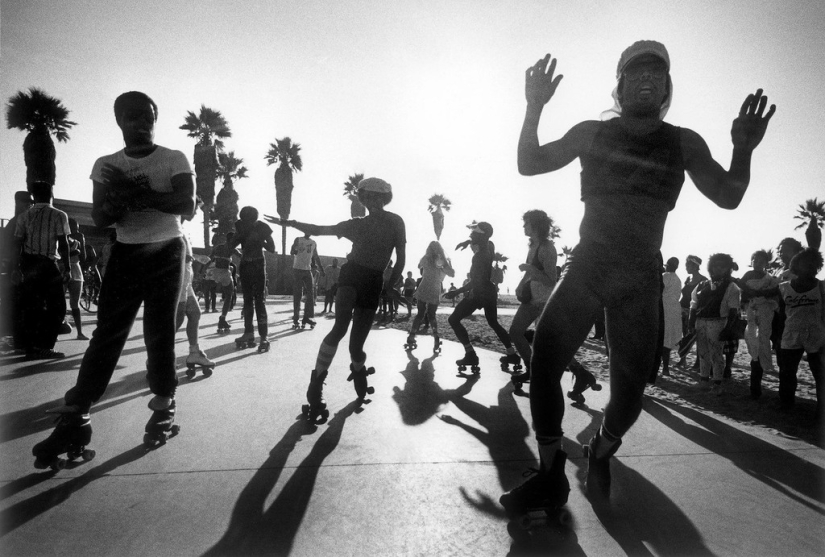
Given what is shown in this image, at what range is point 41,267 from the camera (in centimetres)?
518

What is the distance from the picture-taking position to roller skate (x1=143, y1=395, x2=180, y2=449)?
2.48 m

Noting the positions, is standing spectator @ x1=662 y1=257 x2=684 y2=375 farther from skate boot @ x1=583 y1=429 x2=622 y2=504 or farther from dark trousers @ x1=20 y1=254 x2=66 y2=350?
dark trousers @ x1=20 y1=254 x2=66 y2=350

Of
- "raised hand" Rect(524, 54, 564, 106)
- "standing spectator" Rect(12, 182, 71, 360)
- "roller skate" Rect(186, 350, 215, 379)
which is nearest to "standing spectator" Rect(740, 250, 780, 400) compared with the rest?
"raised hand" Rect(524, 54, 564, 106)

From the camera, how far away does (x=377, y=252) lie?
347cm

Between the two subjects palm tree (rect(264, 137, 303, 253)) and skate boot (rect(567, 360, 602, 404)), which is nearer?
skate boot (rect(567, 360, 602, 404))

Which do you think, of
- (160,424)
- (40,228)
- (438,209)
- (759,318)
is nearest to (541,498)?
(160,424)

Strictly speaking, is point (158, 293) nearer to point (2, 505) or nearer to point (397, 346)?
point (2, 505)

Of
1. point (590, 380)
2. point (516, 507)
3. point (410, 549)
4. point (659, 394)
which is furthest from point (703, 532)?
point (659, 394)

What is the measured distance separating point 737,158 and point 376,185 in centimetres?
242

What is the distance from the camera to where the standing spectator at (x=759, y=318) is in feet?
16.4

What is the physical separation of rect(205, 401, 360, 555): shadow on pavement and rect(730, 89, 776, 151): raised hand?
2.35 m

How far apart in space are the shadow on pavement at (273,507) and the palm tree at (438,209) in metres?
50.7

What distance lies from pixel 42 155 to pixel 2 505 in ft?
23.5

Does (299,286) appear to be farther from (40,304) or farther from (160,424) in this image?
(160,424)
